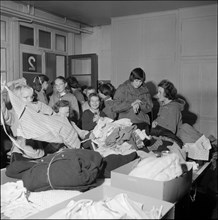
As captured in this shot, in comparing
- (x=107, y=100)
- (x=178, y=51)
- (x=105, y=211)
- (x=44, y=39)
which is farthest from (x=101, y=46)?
(x=105, y=211)

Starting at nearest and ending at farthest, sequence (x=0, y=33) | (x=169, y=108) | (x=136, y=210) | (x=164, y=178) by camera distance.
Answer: (x=136, y=210) < (x=164, y=178) < (x=169, y=108) < (x=0, y=33)

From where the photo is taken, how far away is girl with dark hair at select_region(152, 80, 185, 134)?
96.4 inches

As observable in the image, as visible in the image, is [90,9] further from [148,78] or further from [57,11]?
[148,78]

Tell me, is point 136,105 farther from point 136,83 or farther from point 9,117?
point 9,117

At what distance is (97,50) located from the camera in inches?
214

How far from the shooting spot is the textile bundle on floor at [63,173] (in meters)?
1.20

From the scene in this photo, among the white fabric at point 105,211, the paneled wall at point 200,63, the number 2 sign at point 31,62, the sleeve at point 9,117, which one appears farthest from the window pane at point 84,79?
the white fabric at point 105,211

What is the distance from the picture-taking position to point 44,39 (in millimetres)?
4703

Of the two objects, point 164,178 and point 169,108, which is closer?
point 164,178

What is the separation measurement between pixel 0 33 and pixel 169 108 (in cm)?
278

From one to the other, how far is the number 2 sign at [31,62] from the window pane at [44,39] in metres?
0.27

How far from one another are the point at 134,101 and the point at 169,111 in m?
0.38

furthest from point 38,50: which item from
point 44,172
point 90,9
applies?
point 44,172

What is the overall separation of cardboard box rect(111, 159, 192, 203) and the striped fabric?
1.68 ft
